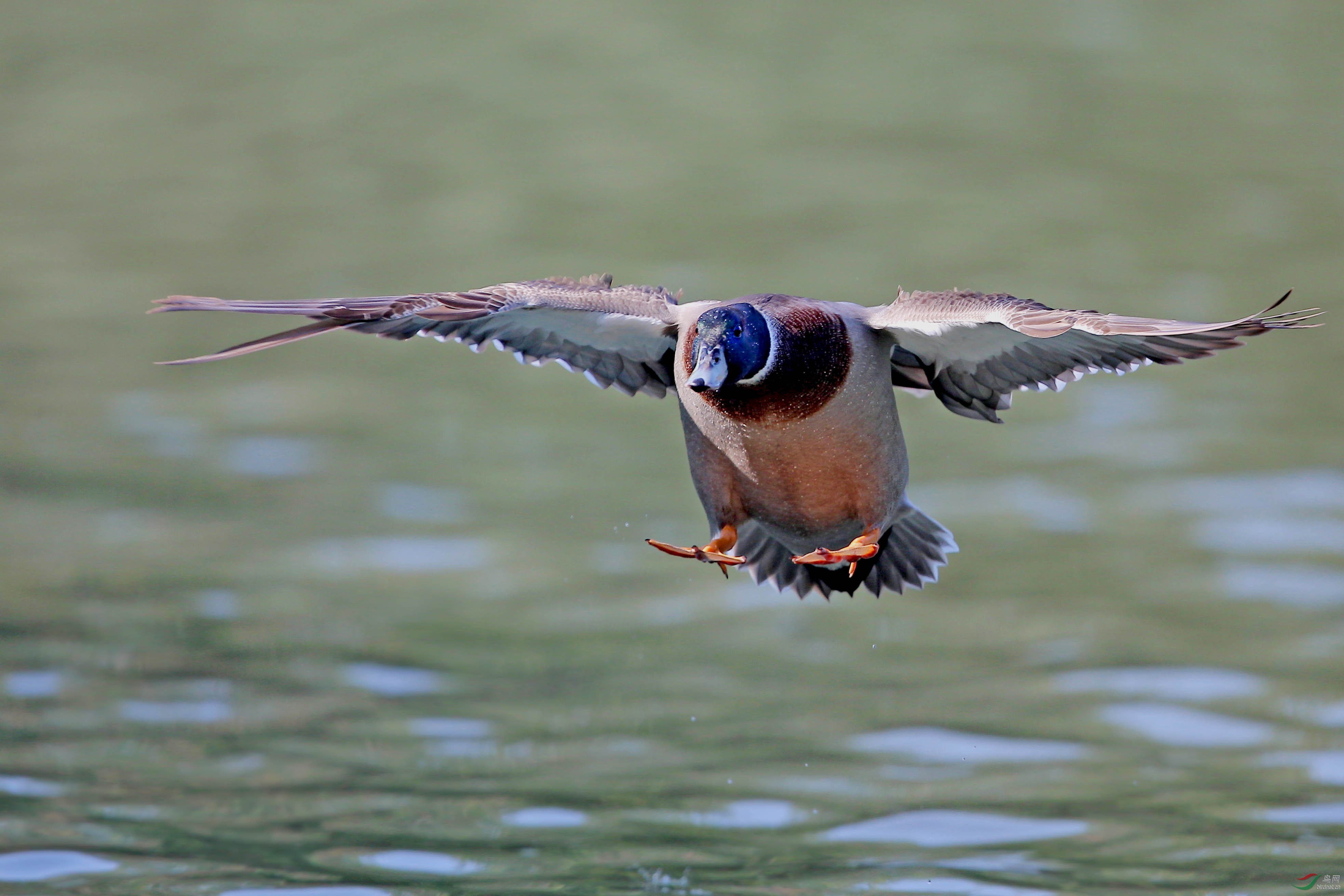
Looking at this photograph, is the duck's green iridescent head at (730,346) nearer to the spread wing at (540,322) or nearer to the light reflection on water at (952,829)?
the spread wing at (540,322)

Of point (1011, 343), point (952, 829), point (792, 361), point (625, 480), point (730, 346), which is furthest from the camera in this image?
point (625, 480)

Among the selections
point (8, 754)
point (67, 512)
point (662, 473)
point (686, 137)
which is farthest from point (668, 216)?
point (8, 754)

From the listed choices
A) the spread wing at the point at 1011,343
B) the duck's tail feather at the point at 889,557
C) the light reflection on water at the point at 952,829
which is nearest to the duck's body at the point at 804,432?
the spread wing at the point at 1011,343

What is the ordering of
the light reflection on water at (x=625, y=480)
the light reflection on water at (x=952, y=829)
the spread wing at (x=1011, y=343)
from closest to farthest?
1. the spread wing at (x=1011, y=343)
2. the light reflection on water at (x=952, y=829)
3. the light reflection on water at (x=625, y=480)

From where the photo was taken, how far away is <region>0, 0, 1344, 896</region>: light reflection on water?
8.37 metres

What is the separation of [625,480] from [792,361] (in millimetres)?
6498

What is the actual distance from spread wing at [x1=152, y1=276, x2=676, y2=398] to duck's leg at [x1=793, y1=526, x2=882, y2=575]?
102cm

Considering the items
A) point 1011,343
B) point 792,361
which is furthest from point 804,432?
point 1011,343

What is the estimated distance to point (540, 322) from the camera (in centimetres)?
633

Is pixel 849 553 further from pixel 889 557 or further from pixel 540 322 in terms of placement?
pixel 540 322

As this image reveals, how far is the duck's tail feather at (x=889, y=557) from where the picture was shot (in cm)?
660

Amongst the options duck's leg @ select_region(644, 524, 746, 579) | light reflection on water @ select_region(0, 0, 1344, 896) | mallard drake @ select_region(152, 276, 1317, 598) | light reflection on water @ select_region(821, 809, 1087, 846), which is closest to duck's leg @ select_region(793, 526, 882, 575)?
mallard drake @ select_region(152, 276, 1317, 598)

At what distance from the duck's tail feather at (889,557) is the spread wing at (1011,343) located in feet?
1.86

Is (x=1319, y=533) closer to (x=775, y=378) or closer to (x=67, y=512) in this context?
(x=775, y=378)
